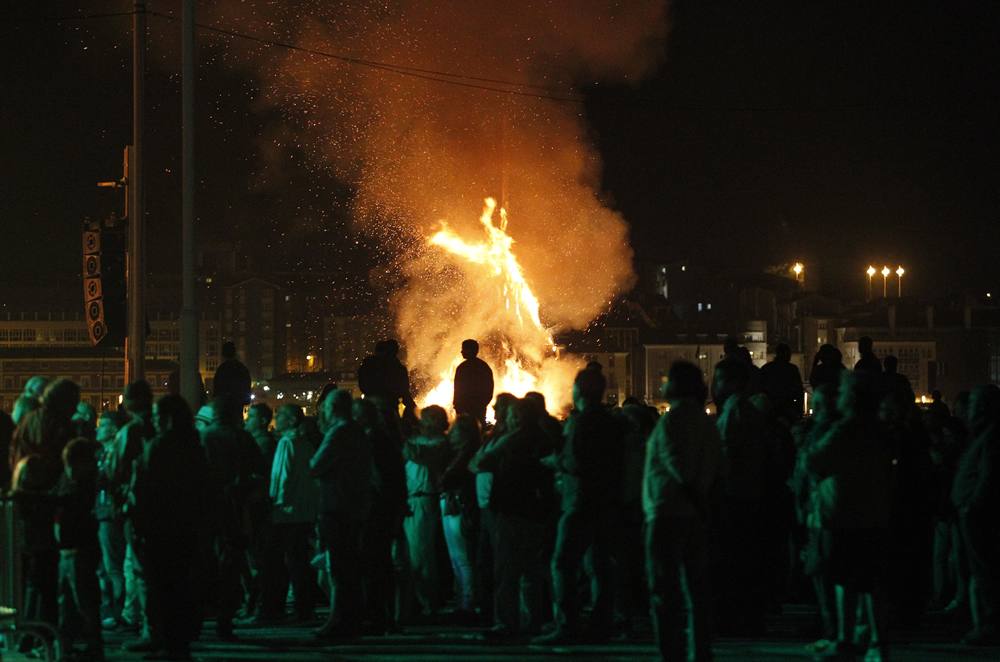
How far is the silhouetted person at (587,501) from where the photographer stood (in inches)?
457

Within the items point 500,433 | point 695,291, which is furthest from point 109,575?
point 695,291

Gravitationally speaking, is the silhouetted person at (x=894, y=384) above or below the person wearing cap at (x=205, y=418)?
above

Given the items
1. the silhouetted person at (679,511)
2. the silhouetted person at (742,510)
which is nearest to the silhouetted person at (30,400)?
the silhouetted person at (679,511)

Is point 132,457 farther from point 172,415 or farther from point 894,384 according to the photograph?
point 894,384

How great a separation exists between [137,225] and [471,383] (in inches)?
194

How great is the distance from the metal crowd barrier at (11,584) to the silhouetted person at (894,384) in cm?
678

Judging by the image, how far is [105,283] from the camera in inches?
781

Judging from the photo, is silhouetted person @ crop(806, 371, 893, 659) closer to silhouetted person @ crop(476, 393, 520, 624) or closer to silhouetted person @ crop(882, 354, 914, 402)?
silhouetted person @ crop(882, 354, 914, 402)

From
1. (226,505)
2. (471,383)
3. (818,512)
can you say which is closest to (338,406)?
(226,505)

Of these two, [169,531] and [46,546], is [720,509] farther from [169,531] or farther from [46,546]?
[46,546]

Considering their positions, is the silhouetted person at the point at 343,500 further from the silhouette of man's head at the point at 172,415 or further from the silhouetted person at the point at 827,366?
the silhouetted person at the point at 827,366

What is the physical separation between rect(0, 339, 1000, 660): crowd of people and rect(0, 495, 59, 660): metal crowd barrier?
1.00 ft

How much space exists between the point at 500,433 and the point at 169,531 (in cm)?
279

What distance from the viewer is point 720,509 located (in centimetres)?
1248
